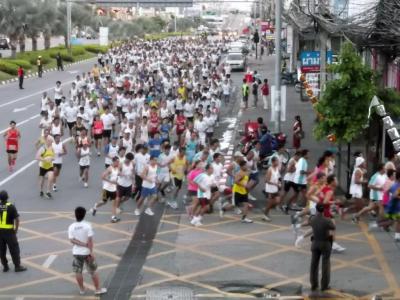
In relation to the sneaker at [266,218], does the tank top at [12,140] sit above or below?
above

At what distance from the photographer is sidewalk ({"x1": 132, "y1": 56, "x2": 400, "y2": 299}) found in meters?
12.6

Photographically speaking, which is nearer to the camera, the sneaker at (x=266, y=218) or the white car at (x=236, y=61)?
the sneaker at (x=266, y=218)

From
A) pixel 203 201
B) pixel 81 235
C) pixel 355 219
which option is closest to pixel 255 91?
pixel 355 219

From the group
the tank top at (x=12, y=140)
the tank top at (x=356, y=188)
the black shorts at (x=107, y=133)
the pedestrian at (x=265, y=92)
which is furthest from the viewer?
the pedestrian at (x=265, y=92)

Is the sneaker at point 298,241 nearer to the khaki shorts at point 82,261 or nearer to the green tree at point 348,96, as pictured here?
the green tree at point 348,96

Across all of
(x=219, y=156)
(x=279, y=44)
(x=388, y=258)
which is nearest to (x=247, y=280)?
(x=388, y=258)

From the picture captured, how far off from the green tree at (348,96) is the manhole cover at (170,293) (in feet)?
22.3

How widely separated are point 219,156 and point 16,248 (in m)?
5.62

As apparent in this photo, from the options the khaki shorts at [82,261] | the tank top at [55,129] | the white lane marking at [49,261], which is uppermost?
the tank top at [55,129]

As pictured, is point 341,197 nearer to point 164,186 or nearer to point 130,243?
point 164,186

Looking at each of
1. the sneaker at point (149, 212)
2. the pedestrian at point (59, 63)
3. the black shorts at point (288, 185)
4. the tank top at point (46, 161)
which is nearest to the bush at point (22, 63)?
the pedestrian at point (59, 63)

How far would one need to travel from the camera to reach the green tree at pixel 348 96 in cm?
1786

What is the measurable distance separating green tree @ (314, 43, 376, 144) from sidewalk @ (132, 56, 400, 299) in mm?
2228

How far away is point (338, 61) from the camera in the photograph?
18.3m
